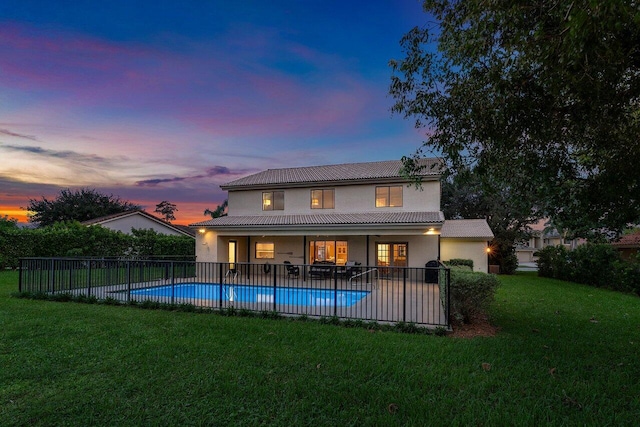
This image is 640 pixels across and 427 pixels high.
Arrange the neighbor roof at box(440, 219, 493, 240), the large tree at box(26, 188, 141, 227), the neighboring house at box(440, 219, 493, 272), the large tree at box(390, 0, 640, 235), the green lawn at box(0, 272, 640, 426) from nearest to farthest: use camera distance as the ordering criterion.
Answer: the green lawn at box(0, 272, 640, 426) < the large tree at box(390, 0, 640, 235) < the neighbor roof at box(440, 219, 493, 240) < the neighboring house at box(440, 219, 493, 272) < the large tree at box(26, 188, 141, 227)

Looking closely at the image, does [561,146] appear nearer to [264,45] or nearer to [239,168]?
[264,45]

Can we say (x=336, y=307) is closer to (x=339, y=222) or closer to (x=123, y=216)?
(x=339, y=222)

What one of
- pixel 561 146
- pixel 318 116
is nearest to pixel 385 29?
pixel 561 146

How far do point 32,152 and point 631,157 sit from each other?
75.6 feet

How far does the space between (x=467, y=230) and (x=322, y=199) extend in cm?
879

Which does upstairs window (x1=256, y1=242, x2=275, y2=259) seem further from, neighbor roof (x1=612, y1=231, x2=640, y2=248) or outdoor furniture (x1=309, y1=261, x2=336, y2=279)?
neighbor roof (x1=612, y1=231, x2=640, y2=248)

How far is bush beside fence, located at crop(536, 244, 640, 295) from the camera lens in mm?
14953

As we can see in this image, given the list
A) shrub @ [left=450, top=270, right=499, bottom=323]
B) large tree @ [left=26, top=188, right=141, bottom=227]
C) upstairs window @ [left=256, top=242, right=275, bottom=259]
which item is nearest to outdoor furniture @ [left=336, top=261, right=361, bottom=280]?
shrub @ [left=450, top=270, right=499, bottom=323]

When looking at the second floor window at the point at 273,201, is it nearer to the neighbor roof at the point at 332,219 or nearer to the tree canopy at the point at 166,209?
the neighbor roof at the point at 332,219

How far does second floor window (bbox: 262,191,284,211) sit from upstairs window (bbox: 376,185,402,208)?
578 centimetres

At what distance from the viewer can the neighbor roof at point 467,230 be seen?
1914 centimetres

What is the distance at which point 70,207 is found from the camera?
129 ft

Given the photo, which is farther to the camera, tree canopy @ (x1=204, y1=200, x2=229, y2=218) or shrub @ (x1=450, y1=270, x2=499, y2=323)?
tree canopy @ (x1=204, y1=200, x2=229, y2=218)

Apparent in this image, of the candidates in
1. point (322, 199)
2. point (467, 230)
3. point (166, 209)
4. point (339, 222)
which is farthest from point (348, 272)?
point (166, 209)
